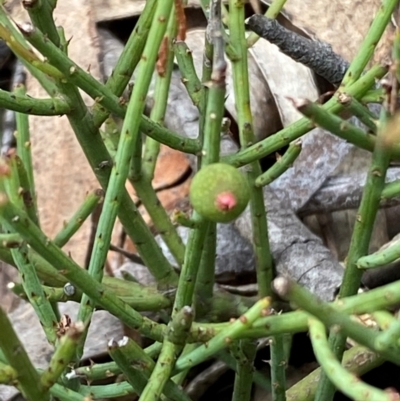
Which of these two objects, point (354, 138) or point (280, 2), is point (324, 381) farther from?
point (280, 2)

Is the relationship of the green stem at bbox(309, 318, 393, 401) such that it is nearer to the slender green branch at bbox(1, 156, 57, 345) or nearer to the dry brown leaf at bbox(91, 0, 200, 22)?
the slender green branch at bbox(1, 156, 57, 345)

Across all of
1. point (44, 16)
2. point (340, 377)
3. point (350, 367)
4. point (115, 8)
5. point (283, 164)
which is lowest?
point (340, 377)

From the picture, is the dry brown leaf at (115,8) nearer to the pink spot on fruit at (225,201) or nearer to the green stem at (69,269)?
the green stem at (69,269)

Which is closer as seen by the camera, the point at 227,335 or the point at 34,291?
the point at 227,335

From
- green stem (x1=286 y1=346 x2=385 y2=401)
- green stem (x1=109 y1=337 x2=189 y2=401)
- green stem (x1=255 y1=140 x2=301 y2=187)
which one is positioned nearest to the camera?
green stem (x1=109 y1=337 x2=189 y2=401)

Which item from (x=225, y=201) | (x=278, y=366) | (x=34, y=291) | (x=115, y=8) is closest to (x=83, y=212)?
(x=34, y=291)

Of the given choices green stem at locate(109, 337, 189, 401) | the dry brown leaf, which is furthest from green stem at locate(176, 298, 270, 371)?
the dry brown leaf

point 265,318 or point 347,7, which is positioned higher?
point 347,7

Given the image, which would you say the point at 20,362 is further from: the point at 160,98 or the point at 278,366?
the point at 160,98

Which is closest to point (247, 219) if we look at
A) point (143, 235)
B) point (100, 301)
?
point (143, 235)
